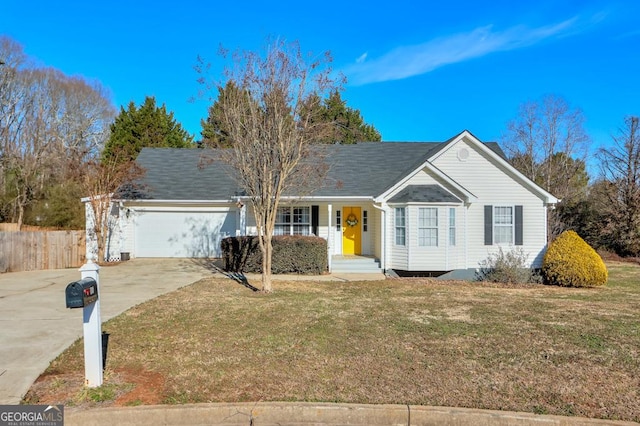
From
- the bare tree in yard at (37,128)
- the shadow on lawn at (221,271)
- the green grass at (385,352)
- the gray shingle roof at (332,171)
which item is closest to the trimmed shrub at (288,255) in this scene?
the shadow on lawn at (221,271)

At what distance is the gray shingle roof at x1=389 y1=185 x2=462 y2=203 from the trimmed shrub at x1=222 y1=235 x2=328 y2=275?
3121mm

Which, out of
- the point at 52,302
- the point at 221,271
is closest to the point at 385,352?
the point at 52,302

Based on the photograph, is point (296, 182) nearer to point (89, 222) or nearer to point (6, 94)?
point (89, 222)

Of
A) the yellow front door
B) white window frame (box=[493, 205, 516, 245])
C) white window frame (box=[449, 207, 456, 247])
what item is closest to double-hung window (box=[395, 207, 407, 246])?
white window frame (box=[449, 207, 456, 247])

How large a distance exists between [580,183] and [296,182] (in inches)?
1201

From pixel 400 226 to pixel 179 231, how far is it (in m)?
9.76

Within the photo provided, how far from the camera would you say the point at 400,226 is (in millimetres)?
14125

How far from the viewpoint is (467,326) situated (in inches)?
271

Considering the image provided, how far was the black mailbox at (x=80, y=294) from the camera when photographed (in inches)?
155

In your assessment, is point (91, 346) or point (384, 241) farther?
point (384, 241)

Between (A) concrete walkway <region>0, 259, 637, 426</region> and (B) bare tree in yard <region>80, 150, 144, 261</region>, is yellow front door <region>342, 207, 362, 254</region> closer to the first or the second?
(A) concrete walkway <region>0, 259, 637, 426</region>

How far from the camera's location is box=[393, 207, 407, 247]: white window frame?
14.0 metres

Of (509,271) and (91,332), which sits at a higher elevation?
(91,332)

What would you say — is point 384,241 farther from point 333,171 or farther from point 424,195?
point 333,171
